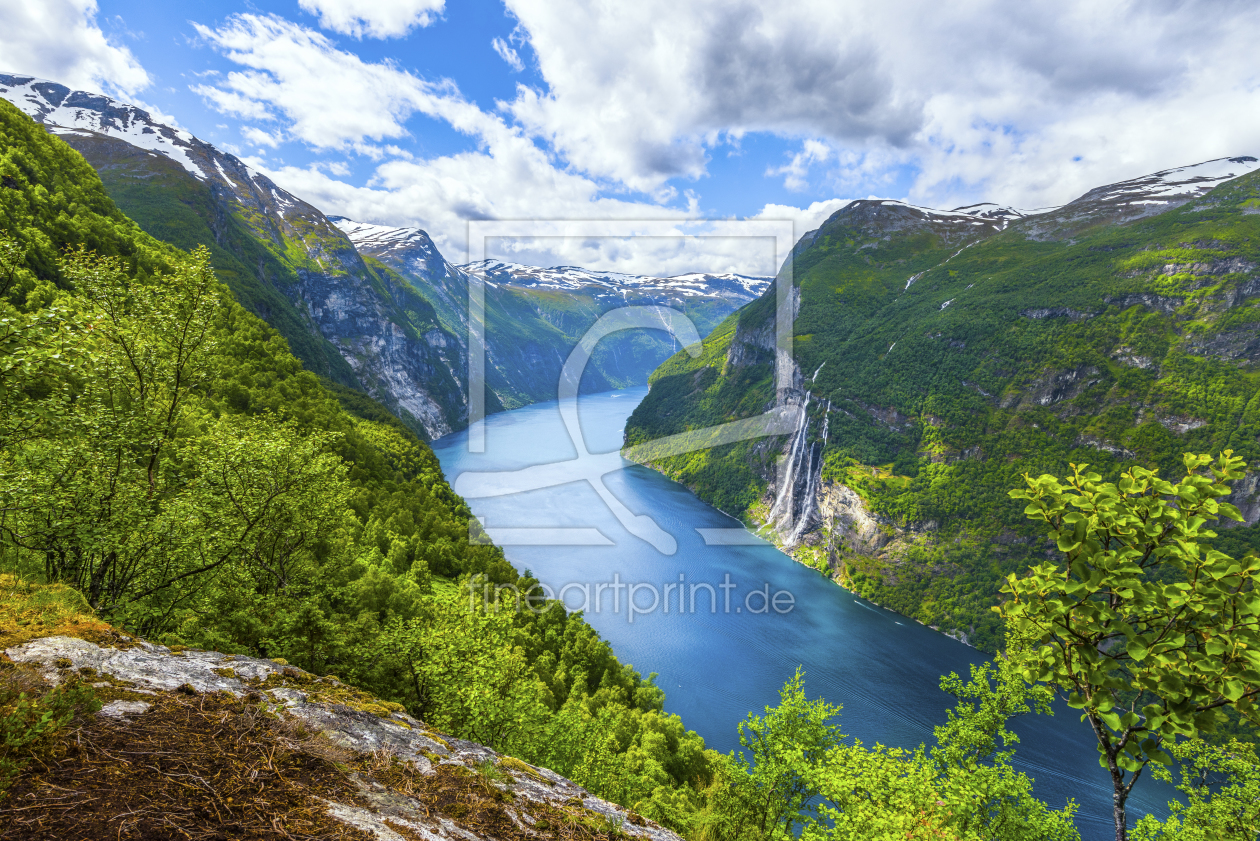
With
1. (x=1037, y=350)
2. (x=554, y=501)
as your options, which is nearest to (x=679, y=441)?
(x=554, y=501)

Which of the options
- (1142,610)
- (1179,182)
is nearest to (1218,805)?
(1142,610)

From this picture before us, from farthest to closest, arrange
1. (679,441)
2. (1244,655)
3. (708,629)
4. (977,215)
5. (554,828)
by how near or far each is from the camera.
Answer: (977,215) → (679,441) → (708,629) → (554,828) → (1244,655)

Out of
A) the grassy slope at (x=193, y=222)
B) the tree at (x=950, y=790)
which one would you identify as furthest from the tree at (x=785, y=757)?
the grassy slope at (x=193, y=222)

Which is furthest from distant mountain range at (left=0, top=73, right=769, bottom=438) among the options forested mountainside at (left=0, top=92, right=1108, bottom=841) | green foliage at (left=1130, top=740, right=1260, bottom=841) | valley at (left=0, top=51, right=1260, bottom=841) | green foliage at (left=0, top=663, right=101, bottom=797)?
green foliage at (left=1130, top=740, right=1260, bottom=841)

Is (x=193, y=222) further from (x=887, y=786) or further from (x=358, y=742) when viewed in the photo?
(x=887, y=786)

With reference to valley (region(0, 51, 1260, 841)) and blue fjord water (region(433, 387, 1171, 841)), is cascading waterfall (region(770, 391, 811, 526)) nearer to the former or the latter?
valley (region(0, 51, 1260, 841))

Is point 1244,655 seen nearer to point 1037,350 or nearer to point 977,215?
point 1037,350
